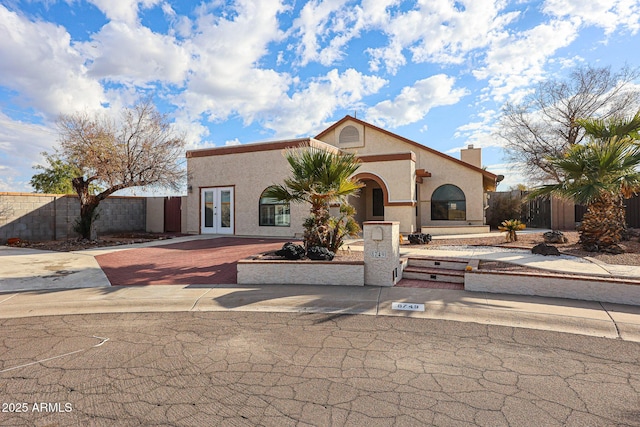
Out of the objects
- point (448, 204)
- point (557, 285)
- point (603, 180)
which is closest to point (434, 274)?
point (557, 285)

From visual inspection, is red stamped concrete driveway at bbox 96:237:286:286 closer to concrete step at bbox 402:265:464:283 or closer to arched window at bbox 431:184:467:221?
concrete step at bbox 402:265:464:283

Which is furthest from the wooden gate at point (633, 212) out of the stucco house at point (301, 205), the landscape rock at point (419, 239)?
the landscape rock at point (419, 239)

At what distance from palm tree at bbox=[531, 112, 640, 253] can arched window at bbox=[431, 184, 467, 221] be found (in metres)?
10.1

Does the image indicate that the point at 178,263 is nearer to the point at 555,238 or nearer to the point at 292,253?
the point at 292,253

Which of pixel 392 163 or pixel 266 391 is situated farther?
pixel 392 163

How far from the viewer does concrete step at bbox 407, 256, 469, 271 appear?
900 centimetres

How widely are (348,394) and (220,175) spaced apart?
15685mm

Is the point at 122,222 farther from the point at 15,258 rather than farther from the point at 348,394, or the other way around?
the point at 348,394

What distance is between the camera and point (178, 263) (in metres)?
10.5

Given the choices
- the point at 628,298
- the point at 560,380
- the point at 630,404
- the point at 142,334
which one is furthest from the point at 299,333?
the point at 628,298

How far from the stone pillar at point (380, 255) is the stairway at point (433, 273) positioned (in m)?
0.50

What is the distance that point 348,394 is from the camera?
3576mm

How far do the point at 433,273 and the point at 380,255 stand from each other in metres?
1.63

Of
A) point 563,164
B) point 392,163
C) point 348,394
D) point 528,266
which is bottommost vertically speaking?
point 348,394
